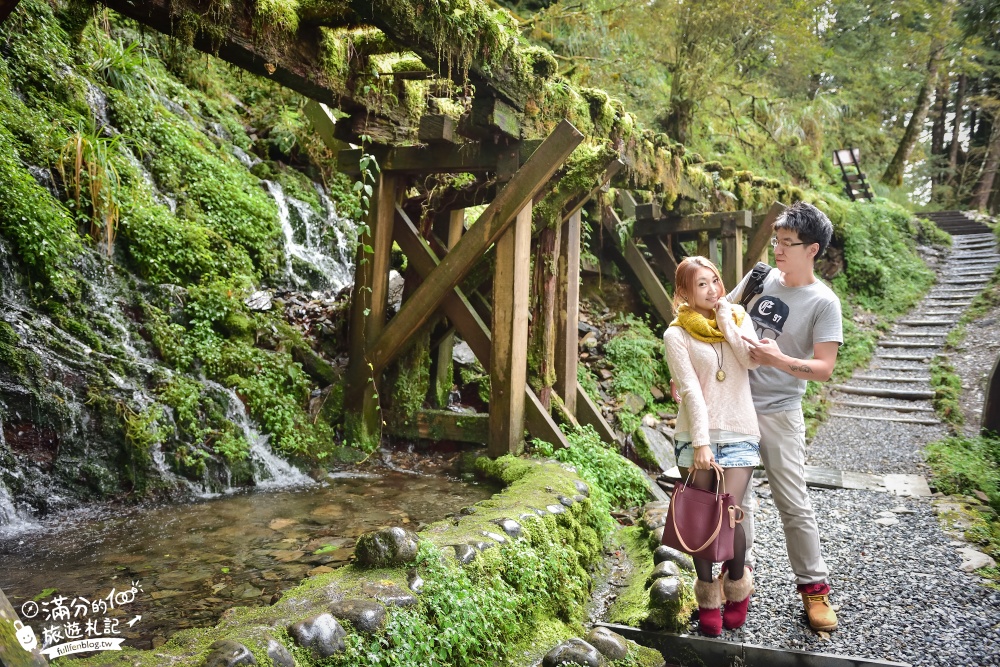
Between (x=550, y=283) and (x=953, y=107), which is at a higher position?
(x=953, y=107)

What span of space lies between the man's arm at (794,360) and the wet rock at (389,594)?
1808 mm

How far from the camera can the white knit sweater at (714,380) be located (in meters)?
3.02

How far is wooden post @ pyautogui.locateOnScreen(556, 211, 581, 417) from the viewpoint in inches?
250

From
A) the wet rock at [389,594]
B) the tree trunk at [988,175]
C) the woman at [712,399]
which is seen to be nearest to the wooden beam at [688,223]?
the woman at [712,399]

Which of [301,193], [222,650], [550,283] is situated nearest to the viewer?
[222,650]

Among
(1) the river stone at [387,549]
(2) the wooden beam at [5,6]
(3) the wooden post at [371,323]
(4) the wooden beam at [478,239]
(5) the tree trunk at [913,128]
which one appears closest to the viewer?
(2) the wooden beam at [5,6]

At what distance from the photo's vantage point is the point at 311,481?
5617 mm

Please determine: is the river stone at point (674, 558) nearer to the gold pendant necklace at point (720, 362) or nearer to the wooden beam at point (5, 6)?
the gold pendant necklace at point (720, 362)

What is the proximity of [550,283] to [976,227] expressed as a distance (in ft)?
64.5

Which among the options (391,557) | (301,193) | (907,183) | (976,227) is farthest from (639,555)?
(907,183)

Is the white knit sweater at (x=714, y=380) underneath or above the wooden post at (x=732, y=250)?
underneath

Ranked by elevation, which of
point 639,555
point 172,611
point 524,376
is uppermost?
point 524,376

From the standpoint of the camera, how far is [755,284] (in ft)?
11.3

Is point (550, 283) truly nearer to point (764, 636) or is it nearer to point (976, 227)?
point (764, 636)
